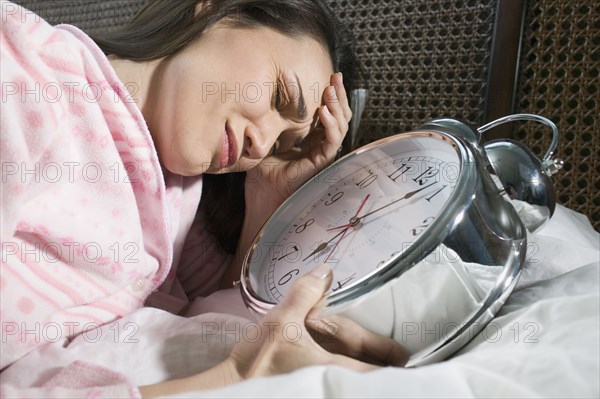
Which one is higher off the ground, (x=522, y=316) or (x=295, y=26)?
(x=295, y=26)

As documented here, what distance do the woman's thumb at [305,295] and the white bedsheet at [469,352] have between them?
0.21 ft

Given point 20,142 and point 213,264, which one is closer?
point 20,142

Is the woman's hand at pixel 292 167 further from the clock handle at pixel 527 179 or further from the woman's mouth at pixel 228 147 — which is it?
the clock handle at pixel 527 179

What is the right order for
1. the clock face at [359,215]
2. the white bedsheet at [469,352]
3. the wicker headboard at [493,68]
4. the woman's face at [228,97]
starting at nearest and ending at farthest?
the white bedsheet at [469,352]
the clock face at [359,215]
the woman's face at [228,97]
the wicker headboard at [493,68]

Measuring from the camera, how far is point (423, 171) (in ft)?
1.94

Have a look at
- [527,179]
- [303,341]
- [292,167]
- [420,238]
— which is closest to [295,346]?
[303,341]

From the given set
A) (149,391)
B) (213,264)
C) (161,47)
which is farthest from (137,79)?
(149,391)

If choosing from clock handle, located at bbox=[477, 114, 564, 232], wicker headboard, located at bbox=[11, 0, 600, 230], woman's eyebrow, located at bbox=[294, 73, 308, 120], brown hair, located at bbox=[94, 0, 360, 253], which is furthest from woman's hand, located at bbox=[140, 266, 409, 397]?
wicker headboard, located at bbox=[11, 0, 600, 230]

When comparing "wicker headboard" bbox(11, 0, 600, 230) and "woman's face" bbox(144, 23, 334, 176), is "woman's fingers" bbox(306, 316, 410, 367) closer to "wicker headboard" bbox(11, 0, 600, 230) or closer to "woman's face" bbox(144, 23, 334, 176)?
"woman's face" bbox(144, 23, 334, 176)

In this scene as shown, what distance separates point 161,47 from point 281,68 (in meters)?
0.19

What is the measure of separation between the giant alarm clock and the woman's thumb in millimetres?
13

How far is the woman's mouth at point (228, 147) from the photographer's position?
74cm

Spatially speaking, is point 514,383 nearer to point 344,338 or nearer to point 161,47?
point 344,338

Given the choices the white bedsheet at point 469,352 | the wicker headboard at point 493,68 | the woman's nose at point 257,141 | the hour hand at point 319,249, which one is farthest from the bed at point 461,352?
the wicker headboard at point 493,68
